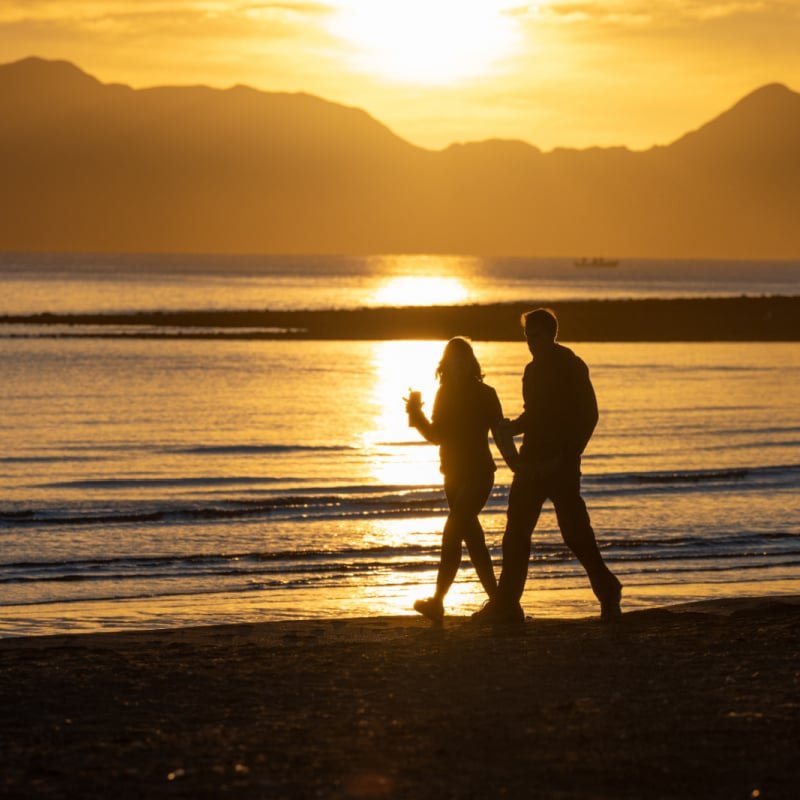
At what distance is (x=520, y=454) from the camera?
32.3ft

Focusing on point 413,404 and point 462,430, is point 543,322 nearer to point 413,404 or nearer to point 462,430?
point 462,430

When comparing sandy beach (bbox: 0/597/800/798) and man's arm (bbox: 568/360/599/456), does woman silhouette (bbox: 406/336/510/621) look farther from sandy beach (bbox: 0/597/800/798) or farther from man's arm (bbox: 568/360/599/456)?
sandy beach (bbox: 0/597/800/798)

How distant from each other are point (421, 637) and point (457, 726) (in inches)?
102

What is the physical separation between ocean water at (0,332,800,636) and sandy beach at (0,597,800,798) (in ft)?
8.38

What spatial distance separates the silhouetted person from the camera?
9711 millimetres


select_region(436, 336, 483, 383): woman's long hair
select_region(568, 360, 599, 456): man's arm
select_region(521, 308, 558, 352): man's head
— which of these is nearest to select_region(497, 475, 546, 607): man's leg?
select_region(568, 360, 599, 456): man's arm

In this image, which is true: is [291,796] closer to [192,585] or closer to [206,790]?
[206,790]

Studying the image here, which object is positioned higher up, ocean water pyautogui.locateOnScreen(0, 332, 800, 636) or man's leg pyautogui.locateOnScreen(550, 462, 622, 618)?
man's leg pyautogui.locateOnScreen(550, 462, 622, 618)

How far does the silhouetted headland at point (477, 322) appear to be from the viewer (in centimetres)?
7131

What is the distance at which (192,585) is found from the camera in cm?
1366

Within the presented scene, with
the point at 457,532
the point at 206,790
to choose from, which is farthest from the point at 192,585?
the point at 206,790

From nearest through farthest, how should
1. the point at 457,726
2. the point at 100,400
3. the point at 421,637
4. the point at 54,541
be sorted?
the point at 457,726
the point at 421,637
the point at 54,541
the point at 100,400

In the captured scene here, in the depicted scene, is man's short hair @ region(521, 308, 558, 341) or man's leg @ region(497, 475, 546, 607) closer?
man's short hair @ region(521, 308, 558, 341)

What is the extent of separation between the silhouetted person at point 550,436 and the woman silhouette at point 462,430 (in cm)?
37
